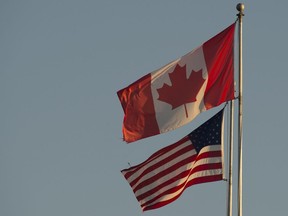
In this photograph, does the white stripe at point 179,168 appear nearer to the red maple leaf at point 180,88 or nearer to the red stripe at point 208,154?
the red stripe at point 208,154

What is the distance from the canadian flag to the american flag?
70 cm

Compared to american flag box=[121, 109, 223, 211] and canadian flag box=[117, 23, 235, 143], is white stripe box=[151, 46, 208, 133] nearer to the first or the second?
canadian flag box=[117, 23, 235, 143]

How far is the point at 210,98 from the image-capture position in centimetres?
3212

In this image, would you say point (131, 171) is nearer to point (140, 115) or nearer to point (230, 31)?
point (140, 115)

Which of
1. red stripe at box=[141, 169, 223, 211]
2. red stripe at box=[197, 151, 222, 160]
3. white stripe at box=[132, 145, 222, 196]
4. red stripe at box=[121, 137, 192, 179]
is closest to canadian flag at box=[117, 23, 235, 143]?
red stripe at box=[121, 137, 192, 179]

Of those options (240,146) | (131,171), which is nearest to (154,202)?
(131,171)

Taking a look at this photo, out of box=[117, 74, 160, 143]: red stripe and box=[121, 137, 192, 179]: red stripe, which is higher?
box=[117, 74, 160, 143]: red stripe

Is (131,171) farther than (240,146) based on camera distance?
Yes

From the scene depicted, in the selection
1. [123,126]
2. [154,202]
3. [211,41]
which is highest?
[211,41]

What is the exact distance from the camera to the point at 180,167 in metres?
32.0

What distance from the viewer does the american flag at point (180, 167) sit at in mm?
31938

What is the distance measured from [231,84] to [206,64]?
4.25 ft

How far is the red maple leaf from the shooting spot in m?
32.4

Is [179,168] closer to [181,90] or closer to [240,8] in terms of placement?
[181,90]
